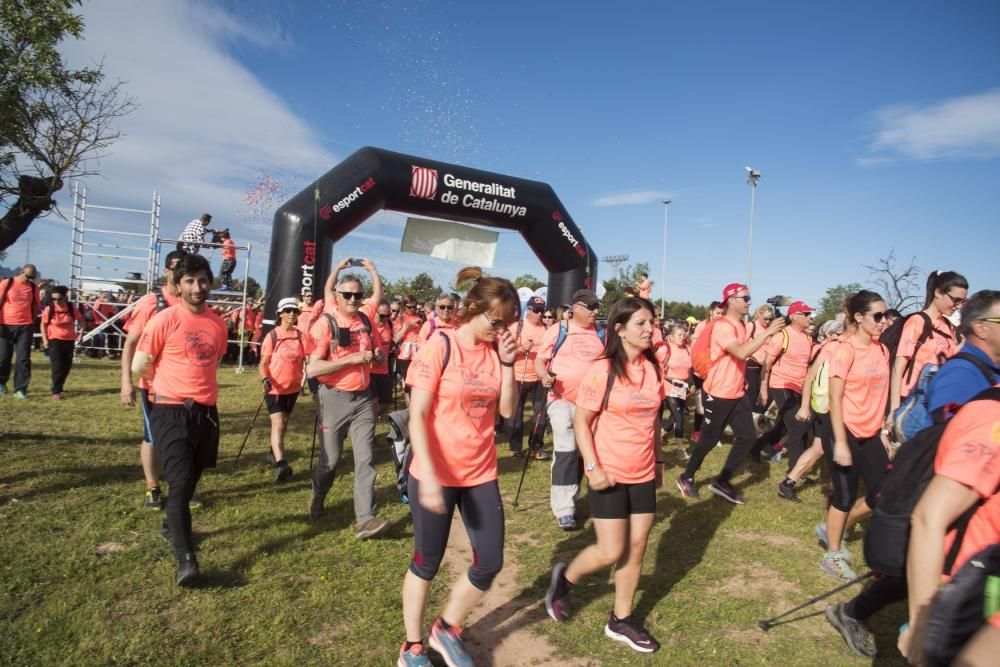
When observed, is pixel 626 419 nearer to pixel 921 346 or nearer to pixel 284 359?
pixel 921 346

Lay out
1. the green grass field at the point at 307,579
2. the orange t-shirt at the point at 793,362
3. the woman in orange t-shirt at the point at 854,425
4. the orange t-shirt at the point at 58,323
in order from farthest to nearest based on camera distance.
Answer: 1. the orange t-shirt at the point at 58,323
2. the orange t-shirt at the point at 793,362
3. the woman in orange t-shirt at the point at 854,425
4. the green grass field at the point at 307,579

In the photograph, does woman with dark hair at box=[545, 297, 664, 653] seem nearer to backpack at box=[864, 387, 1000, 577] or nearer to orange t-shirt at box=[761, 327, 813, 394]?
backpack at box=[864, 387, 1000, 577]

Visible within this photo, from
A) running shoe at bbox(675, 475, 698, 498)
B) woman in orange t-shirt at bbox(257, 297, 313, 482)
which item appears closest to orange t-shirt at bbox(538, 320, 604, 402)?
running shoe at bbox(675, 475, 698, 498)

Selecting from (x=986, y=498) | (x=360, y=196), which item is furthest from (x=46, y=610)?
(x=360, y=196)

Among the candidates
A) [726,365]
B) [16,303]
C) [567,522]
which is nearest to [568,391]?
[567,522]

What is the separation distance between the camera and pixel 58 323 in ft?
32.6

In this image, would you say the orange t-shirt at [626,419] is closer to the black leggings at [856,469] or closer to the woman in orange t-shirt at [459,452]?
the woman in orange t-shirt at [459,452]

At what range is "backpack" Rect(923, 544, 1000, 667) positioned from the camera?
145cm

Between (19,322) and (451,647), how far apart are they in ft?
34.1

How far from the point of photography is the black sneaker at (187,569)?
3.82 metres

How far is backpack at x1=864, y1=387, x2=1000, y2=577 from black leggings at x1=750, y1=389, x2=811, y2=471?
14.8ft

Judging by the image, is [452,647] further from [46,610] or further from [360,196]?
[360,196]

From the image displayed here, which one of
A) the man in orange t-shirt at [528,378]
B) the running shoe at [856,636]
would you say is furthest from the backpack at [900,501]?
the man in orange t-shirt at [528,378]

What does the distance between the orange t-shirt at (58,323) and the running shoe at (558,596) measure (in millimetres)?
10159
